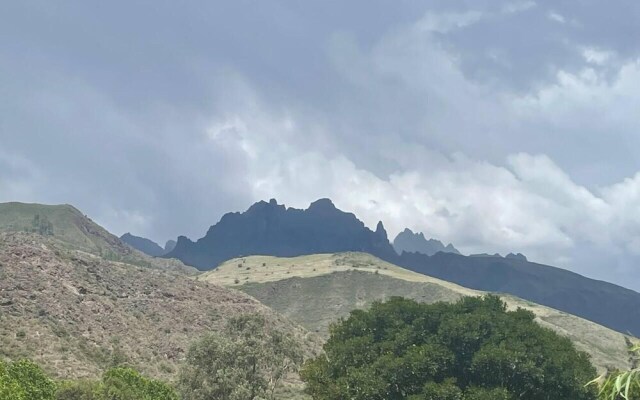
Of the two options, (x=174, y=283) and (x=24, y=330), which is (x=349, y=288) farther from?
(x=24, y=330)

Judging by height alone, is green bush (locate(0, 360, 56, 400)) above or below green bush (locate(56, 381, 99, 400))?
above

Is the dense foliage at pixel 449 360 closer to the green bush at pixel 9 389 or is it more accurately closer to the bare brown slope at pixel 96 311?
the green bush at pixel 9 389

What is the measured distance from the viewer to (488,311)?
3916 cm

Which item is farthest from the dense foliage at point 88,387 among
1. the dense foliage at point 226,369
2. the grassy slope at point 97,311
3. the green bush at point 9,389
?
the grassy slope at point 97,311

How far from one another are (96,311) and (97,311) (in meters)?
0.16

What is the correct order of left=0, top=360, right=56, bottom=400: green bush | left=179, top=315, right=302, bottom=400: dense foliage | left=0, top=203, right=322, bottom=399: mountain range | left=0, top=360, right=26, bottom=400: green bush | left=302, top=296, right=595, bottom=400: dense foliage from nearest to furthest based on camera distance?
left=0, top=360, right=26, bottom=400: green bush
left=0, top=360, right=56, bottom=400: green bush
left=302, top=296, right=595, bottom=400: dense foliage
left=179, top=315, right=302, bottom=400: dense foliage
left=0, top=203, right=322, bottom=399: mountain range

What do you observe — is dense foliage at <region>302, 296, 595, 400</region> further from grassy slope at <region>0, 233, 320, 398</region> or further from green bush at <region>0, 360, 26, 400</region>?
grassy slope at <region>0, 233, 320, 398</region>

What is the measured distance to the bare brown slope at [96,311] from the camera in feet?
220

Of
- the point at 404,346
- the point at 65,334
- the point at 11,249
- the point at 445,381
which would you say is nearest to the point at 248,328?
the point at 404,346

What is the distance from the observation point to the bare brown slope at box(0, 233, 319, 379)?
67000 millimetres

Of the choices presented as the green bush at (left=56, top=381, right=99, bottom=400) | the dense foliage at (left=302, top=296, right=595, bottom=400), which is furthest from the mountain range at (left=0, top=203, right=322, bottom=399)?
the dense foliage at (left=302, top=296, right=595, bottom=400)

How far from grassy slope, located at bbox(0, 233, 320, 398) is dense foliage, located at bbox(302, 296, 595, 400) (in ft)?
118

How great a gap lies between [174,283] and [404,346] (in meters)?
77.8

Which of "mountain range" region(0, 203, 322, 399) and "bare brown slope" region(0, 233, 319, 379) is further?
"bare brown slope" region(0, 233, 319, 379)
